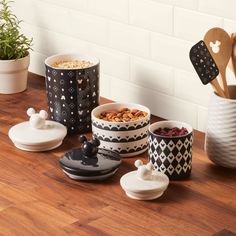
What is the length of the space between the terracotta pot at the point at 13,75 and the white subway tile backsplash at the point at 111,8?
0.27m

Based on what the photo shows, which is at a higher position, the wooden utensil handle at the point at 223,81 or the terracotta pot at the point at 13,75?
the wooden utensil handle at the point at 223,81

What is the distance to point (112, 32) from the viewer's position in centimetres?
225

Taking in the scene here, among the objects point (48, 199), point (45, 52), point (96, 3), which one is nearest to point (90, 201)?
point (48, 199)

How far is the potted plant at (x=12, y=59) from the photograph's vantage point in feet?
7.82

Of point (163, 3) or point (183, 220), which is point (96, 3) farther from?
point (183, 220)

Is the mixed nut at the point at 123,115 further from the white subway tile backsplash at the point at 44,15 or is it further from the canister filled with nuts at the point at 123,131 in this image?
the white subway tile backsplash at the point at 44,15

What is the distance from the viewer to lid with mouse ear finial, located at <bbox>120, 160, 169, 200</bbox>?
1.74 metres

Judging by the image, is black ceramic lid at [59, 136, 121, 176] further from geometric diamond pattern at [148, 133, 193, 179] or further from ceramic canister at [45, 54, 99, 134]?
ceramic canister at [45, 54, 99, 134]

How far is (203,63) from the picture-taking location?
179 centimetres

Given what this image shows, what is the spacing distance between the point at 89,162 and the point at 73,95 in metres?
0.28

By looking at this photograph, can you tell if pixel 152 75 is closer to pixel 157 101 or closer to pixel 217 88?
pixel 157 101

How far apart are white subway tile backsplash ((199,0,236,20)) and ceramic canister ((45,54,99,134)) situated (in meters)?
0.34

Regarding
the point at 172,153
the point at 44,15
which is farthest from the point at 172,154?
the point at 44,15

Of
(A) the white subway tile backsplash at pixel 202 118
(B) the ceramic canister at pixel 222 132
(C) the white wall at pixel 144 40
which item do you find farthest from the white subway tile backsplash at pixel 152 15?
(B) the ceramic canister at pixel 222 132
